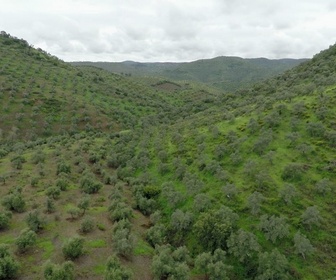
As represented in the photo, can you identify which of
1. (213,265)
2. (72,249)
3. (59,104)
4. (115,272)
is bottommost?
(213,265)

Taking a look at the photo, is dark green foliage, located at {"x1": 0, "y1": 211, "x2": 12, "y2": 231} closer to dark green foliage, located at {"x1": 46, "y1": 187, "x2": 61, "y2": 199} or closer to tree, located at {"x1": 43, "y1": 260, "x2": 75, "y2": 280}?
dark green foliage, located at {"x1": 46, "y1": 187, "x2": 61, "y2": 199}

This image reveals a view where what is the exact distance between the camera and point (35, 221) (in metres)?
46.6

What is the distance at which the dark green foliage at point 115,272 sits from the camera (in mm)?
35281

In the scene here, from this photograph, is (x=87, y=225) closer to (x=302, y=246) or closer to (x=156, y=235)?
(x=156, y=235)

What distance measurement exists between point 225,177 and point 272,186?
9257mm

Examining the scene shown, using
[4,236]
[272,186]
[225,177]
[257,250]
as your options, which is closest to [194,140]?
[225,177]

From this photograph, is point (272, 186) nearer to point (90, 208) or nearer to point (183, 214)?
point (183, 214)

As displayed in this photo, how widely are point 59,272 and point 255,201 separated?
1231 inches

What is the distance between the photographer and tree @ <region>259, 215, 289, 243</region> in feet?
142

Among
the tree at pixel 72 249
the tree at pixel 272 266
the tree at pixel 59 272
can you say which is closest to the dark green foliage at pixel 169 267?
the tree at pixel 272 266

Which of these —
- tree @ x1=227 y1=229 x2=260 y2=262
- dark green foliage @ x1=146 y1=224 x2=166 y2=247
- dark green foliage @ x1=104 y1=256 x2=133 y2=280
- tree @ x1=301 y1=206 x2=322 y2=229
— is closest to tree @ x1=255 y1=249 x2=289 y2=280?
tree @ x1=227 y1=229 x2=260 y2=262

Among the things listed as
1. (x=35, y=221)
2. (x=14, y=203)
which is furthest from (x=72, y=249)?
(x=14, y=203)

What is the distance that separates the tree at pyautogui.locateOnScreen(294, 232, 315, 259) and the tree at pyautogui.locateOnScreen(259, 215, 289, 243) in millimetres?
2031

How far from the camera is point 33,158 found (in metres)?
79.5
